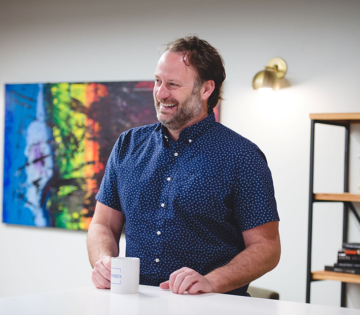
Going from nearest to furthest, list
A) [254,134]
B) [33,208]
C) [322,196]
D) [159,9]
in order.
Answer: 1. [322,196]
2. [254,134]
3. [159,9]
4. [33,208]

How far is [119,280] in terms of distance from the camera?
1233mm

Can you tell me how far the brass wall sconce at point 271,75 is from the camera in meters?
2.92

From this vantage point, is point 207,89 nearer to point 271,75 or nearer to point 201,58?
point 201,58

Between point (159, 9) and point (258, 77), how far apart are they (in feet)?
3.00

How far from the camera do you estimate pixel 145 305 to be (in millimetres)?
1112

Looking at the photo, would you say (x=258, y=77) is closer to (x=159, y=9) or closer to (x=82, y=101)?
(x=159, y=9)

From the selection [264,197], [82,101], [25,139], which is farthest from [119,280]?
[25,139]

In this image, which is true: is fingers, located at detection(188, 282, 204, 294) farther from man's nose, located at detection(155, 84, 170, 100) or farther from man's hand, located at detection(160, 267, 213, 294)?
man's nose, located at detection(155, 84, 170, 100)

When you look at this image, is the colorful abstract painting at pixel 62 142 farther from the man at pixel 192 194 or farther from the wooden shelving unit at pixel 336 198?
the man at pixel 192 194

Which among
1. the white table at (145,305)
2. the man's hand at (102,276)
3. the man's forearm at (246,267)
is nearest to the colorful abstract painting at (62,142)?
the man's forearm at (246,267)

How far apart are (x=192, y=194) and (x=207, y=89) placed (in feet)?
1.28

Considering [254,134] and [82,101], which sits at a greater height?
[82,101]

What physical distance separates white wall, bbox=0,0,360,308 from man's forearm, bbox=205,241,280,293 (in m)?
1.51

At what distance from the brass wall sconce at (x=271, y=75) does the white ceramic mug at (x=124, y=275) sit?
6.26 ft
